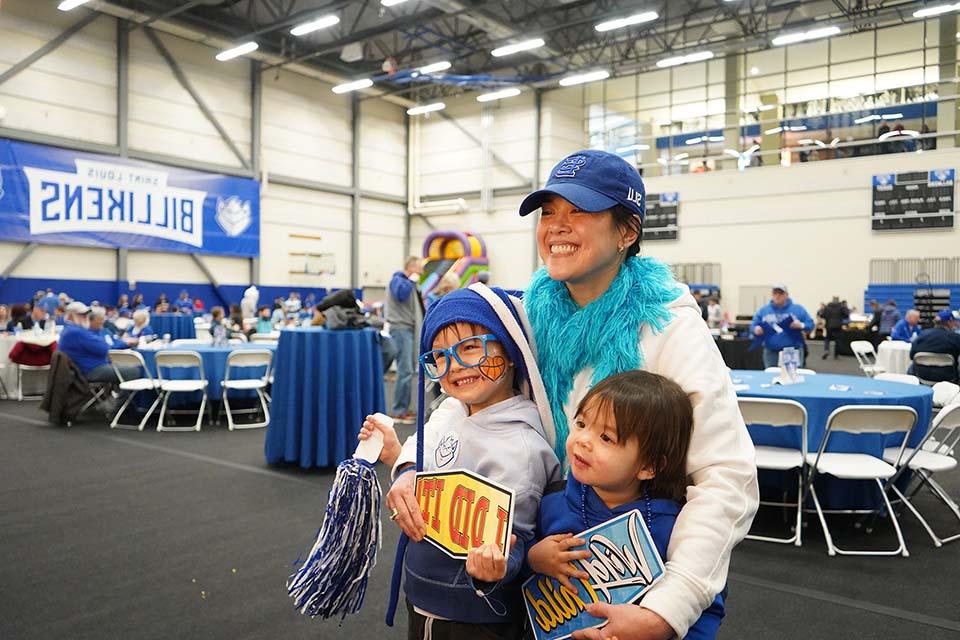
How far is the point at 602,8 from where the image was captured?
1548 centimetres

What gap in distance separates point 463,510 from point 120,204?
52.3 feet

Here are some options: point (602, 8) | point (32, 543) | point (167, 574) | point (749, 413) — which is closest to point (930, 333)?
point (749, 413)

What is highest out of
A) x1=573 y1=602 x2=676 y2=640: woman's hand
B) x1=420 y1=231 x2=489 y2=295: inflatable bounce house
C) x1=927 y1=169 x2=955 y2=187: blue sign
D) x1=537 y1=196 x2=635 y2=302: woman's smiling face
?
x1=927 y1=169 x2=955 y2=187: blue sign

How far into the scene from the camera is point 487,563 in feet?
3.36

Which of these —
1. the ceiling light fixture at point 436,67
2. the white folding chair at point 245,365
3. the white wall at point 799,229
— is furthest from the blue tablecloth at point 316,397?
the white wall at point 799,229

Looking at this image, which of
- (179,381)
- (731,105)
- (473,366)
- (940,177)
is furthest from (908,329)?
(473,366)

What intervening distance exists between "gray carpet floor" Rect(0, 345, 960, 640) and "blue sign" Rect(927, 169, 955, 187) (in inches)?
491

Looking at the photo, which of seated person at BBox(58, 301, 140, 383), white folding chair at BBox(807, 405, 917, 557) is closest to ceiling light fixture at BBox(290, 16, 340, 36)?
seated person at BBox(58, 301, 140, 383)

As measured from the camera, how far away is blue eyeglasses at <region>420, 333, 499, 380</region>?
4.02 feet

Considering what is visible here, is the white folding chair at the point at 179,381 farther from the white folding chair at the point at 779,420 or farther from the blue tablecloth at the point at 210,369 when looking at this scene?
the white folding chair at the point at 779,420

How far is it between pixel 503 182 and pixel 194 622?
18.5 m

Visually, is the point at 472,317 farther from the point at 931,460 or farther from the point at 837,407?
the point at 931,460

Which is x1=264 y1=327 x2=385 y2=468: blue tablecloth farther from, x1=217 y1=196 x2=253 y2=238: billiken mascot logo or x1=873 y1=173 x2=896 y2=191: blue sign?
x1=873 y1=173 x2=896 y2=191: blue sign

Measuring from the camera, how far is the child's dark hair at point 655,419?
1039 mm
